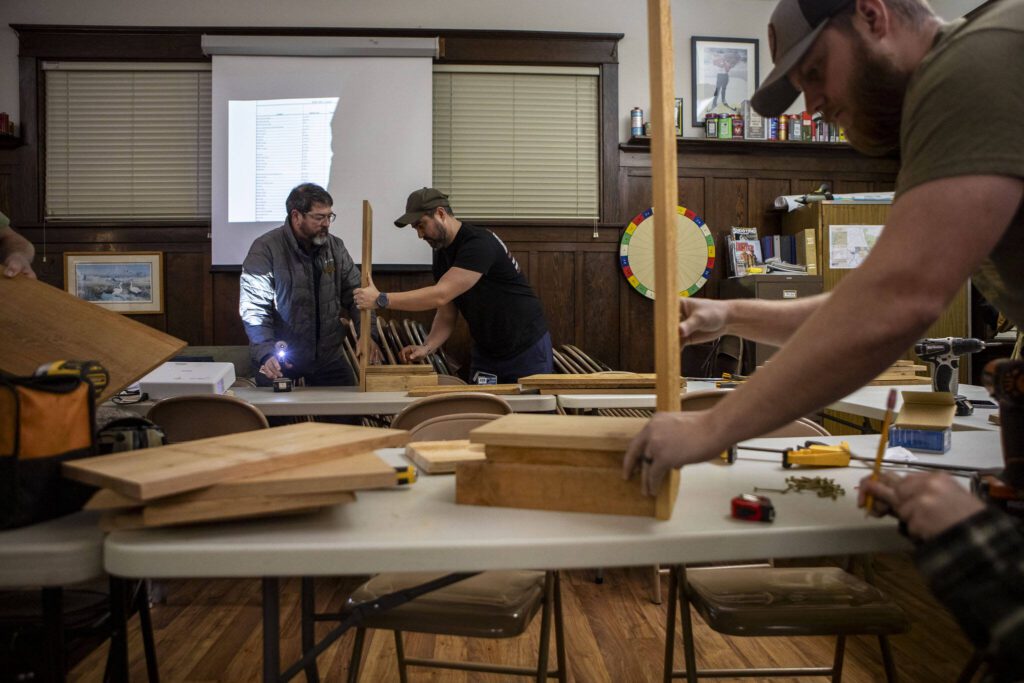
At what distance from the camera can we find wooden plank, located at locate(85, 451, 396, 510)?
968 mm

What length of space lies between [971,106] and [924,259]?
0.21 m

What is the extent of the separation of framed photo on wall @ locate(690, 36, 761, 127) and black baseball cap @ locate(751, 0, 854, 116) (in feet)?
17.3

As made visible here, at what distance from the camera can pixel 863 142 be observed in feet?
4.18

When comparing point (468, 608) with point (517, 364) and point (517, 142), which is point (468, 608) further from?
point (517, 142)

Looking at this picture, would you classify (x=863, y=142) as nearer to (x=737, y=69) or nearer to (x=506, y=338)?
(x=506, y=338)

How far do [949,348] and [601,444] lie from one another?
2.04m

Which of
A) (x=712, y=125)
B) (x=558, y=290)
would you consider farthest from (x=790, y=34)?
(x=712, y=125)

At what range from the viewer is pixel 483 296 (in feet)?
13.3

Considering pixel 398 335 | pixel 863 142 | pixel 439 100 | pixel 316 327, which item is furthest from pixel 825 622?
pixel 439 100

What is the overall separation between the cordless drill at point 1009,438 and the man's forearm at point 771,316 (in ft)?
1.12

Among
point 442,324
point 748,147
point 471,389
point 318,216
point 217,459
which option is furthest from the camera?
point 748,147

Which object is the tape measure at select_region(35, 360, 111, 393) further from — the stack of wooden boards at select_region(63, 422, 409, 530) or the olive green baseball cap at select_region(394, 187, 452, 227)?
the olive green baseball cap at select_region(394, 187, 452, 227)

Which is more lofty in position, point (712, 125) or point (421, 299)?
point (712, 125)

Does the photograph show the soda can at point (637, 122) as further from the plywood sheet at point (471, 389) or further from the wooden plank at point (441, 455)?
the wooden plank at point (441, 455)
